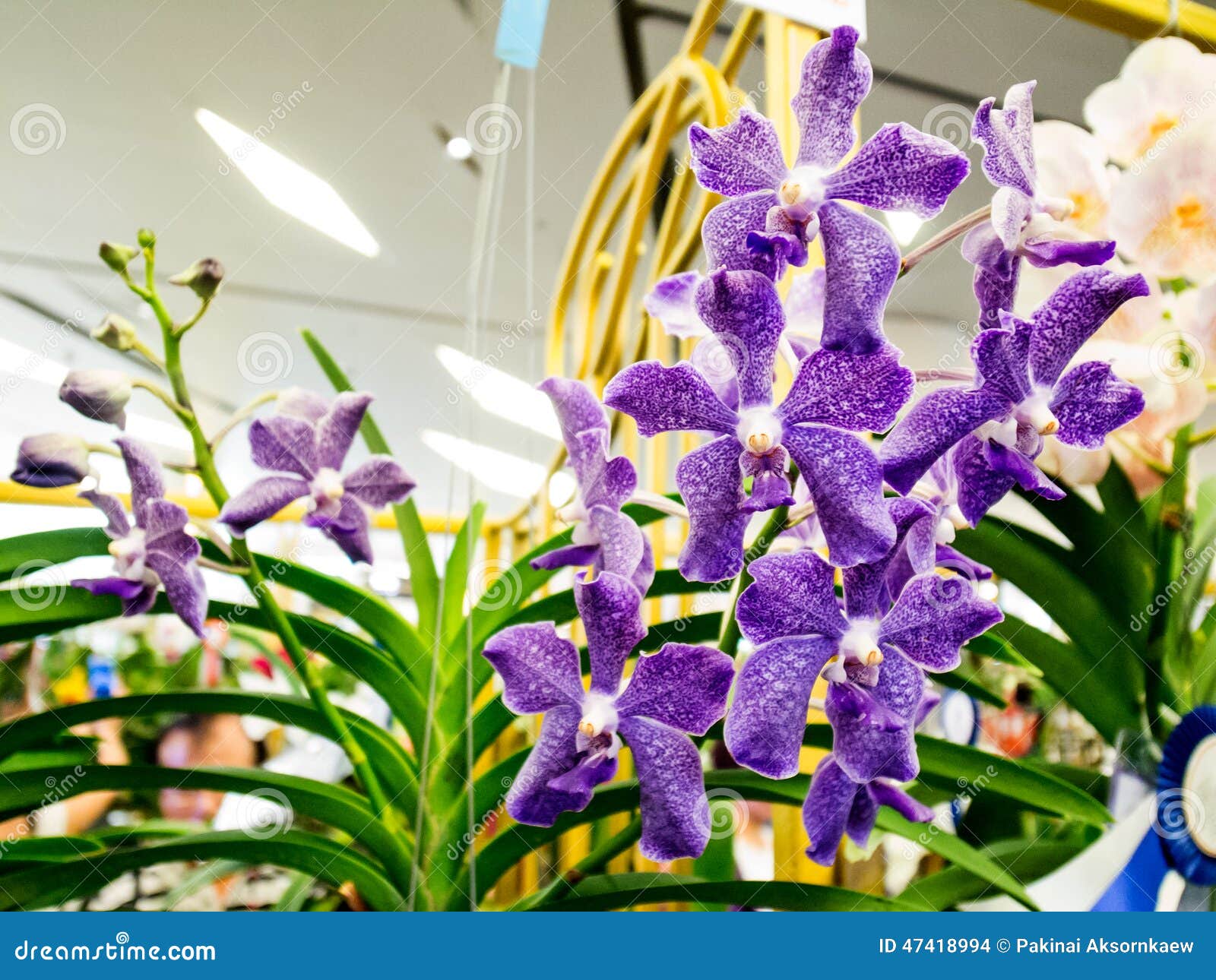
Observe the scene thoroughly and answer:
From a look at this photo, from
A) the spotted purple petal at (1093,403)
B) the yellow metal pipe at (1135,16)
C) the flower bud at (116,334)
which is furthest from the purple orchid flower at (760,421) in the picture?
the yellow metal pipe at (1135,16)

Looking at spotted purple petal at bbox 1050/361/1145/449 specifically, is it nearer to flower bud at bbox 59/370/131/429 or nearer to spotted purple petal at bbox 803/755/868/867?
spotted purple petal at bbox 803/755/868/867

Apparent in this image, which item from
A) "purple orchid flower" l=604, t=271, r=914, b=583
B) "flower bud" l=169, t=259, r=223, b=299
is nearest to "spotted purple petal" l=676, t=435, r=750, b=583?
"purple orchid flower" l=604, t=271, r=914, b=583

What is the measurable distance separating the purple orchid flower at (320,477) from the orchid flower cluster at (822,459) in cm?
18

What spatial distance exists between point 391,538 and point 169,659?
26 cm

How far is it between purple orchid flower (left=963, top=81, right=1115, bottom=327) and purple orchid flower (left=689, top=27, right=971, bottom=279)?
3 centimetres

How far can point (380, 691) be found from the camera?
0.53m

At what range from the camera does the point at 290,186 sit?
29.9 inches

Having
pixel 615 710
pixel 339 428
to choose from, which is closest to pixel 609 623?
pixel 615 710

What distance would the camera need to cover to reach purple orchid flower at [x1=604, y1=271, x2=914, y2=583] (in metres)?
0.32

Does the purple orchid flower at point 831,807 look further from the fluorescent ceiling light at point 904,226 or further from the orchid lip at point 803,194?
the fluorescent ceiling light at point 904,226

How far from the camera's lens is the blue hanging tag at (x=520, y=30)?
25.0 inches

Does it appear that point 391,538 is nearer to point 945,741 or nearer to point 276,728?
point 276,728
